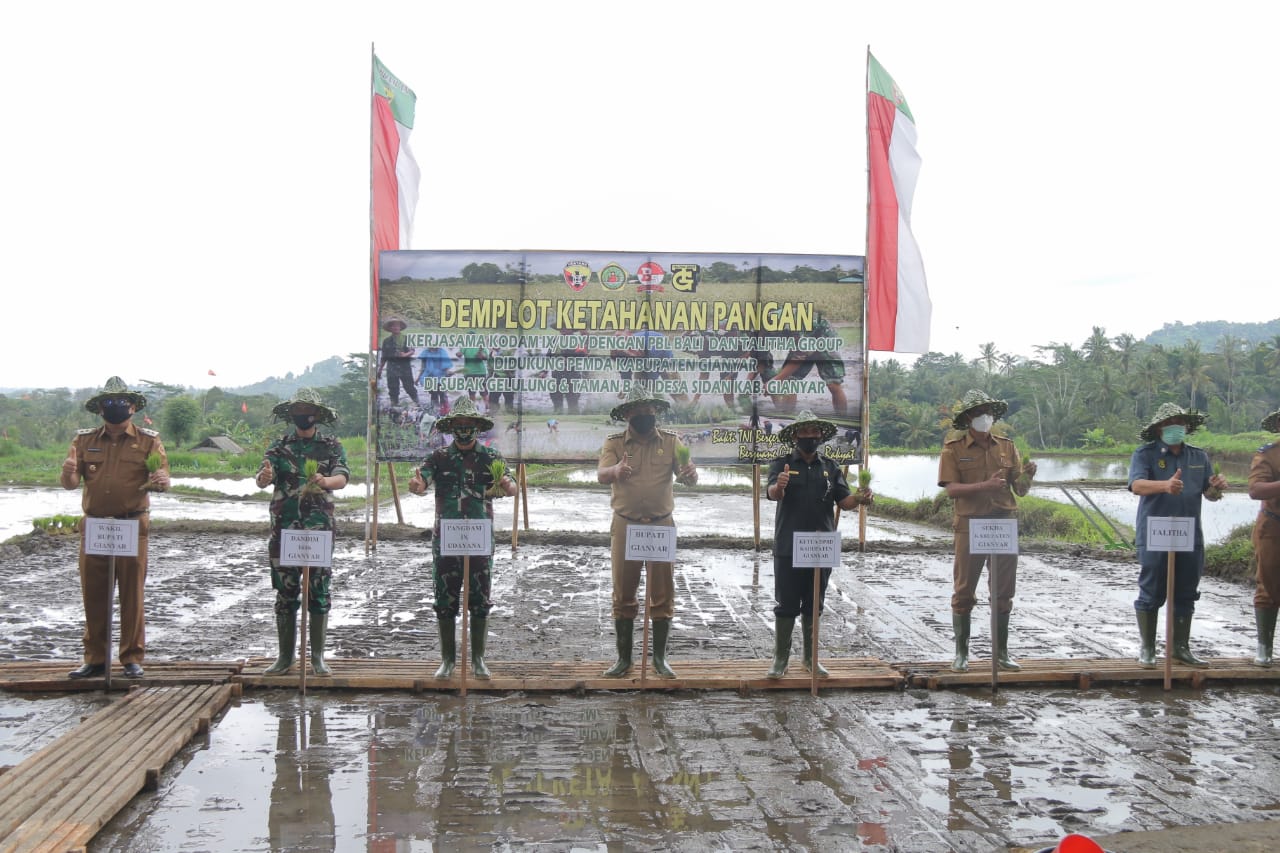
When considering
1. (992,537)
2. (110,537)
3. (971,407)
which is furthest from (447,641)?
(971,407)

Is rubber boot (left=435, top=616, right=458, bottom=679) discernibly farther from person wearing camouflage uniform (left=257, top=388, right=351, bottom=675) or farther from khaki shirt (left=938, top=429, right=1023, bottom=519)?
khaki shirt (left=938, top=429, right=1023, bottom=519)

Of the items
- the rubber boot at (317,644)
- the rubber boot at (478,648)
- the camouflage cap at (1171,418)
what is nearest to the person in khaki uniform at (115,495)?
the rubber boot at (317,644)

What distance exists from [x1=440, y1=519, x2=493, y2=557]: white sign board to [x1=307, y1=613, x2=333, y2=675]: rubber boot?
3.35 feet

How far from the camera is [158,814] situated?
4.28 metres

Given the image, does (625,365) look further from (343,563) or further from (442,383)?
(343,563)

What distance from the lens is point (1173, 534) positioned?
6.59m

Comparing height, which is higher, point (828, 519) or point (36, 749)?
point (828, 519)

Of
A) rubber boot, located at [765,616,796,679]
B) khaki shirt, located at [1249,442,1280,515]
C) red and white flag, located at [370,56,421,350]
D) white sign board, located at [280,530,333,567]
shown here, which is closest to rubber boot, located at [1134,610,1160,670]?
khaki shirt, located at [1249,442,1280,515]

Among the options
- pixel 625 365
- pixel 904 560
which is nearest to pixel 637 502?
pixel 625 365

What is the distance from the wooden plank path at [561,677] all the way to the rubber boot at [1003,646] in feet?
2.36

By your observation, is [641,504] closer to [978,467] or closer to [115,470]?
[978,467]

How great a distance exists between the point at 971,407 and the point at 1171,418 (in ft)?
4.56

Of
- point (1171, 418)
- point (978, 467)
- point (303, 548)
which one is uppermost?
point (1171, 418)

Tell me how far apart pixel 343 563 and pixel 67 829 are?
802 centimetres
